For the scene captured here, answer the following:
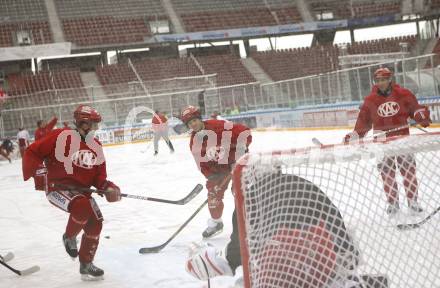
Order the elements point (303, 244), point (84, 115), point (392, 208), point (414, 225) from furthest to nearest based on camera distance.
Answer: point (84, 115)
point (392, 208)
point (414, 225)
point (303, 244)

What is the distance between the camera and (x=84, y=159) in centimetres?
387

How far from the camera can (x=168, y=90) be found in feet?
67.8

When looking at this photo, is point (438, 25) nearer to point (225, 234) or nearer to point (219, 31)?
point (219, 31)

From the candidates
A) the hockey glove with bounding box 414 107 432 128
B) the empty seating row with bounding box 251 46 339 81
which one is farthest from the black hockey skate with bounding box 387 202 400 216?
the empty seating row with bounding box 251 46 339 81

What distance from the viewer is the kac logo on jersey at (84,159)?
3.84 m

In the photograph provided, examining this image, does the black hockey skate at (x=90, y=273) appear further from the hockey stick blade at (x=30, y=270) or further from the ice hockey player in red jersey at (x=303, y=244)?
the ice hockey player in red jersey at (x=303, y=244)

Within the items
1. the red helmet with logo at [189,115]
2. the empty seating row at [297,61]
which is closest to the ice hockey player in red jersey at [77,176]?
the red helmet with logo at [189,115]

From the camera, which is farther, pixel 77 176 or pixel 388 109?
pixel 388 109

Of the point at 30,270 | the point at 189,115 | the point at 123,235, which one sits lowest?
the point at 123,235

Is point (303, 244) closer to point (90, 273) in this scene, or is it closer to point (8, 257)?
point (90, 273)

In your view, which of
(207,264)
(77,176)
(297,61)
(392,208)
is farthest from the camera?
(297,61)

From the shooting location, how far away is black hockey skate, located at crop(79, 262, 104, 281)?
386 cm

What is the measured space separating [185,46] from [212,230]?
24.7 m

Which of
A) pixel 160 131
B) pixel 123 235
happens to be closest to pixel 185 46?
pixel 160 131
